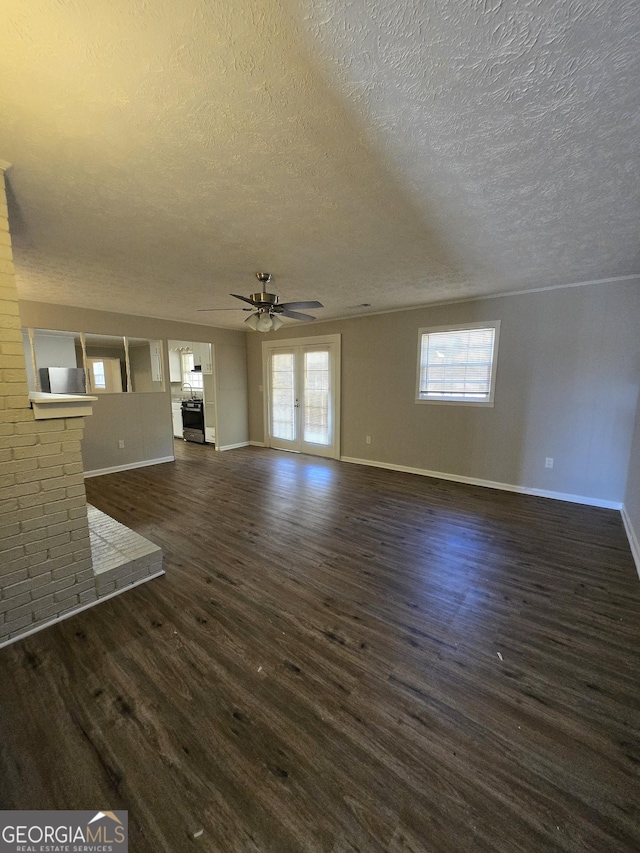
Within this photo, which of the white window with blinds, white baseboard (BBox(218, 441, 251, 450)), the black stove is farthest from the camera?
the black stove

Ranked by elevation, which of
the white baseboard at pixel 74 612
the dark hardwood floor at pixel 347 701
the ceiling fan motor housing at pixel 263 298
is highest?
the ceiling fan motor housing at pixel 263 298

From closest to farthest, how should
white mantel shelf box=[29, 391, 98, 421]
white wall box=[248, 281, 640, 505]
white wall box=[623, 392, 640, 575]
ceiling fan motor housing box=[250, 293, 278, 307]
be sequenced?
white mantel shelf box=[29, 391, 98, 421], white wall box=[623, 392, 640, 575], ceiling fan motor housing box=[250, 293, 278, 307], white wall box=[248, 281, 640, 505]

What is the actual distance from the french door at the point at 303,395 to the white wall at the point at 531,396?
617 mm

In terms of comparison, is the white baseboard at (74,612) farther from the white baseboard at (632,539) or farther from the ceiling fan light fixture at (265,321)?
the white baseboard at (632,539)

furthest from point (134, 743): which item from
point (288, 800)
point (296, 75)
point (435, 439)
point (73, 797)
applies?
point (435, 439)

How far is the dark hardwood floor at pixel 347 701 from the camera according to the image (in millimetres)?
1071

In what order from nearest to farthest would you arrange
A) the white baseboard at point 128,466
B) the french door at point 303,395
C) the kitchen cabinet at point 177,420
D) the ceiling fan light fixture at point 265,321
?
the ceiling fan light fixture at point 265,321 < the white baseboard at point 128,466 < the french door at point 303,395 < the kitchen cabinet at point 177,420

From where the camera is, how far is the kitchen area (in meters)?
6.73

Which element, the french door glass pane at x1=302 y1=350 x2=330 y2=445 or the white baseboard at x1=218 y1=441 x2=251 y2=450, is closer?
the french door glass pane at x1=302 y1=350 x2=330 y2=445

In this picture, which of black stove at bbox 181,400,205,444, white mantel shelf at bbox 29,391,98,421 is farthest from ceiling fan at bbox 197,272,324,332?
black stove at bbox 181,400,205,444

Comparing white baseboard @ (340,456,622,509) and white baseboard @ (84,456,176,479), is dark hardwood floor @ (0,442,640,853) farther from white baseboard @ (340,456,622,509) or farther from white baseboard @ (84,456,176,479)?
white baseboard @ (84,456,176,479)

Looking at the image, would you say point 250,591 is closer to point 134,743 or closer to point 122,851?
point 134,743

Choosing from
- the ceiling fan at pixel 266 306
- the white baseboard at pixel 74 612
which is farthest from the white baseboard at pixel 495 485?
the white baseboard at pixel 74 612

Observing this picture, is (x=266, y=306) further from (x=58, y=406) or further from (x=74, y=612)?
(x=74, y=612)
